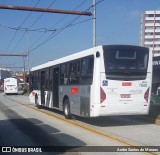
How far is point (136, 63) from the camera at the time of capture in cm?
1504

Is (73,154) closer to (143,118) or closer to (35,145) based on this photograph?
(35,145)

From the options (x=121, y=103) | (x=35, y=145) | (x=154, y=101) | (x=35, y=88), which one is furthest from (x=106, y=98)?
(x=35, y=88)

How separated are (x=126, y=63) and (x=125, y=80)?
26.0 inches

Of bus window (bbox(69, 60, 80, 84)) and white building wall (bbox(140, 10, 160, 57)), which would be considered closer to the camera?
bus window (bbox(69, 60, 80, 84))

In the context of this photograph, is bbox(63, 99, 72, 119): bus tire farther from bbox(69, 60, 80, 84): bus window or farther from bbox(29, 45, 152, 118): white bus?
bbox(29, 45, 152, 118): white bus

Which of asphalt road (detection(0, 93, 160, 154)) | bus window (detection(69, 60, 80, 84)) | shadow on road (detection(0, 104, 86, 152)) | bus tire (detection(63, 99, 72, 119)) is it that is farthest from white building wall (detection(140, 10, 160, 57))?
shadow on road (detection(0, 104, 86, 152))

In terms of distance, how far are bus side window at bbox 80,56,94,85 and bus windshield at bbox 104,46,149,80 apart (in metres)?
0.68

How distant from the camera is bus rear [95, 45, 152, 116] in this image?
14547mm

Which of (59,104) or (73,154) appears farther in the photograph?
(59,104)

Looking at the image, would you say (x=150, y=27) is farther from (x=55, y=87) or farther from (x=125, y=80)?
(x=125, y=80)

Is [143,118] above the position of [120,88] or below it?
below

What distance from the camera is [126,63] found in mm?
14883

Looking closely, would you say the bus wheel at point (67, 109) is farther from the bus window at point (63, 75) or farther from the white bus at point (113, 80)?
the white bus at point (113, 80)

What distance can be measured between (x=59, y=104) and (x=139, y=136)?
7.95m
